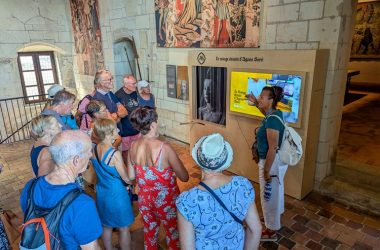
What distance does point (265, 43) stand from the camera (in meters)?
4.00

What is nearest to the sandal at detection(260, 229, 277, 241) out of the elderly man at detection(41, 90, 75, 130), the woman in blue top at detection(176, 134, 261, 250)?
the woman in blue top at detection(176, 134, 261, 250)

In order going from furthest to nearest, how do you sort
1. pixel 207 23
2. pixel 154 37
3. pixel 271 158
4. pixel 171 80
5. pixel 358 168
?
1. pixel 154 37
2. pixel 171 80
3. pixel 207 23
4. pixel 358 168
5. pixel 271 158

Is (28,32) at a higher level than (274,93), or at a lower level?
higher

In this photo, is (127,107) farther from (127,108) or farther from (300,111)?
(300,111)

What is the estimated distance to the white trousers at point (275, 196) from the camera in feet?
8.84

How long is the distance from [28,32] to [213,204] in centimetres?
963

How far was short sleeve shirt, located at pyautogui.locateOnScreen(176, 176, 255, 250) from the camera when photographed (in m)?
1.40

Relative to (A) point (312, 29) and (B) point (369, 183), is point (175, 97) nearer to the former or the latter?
(A) point (312, 29)

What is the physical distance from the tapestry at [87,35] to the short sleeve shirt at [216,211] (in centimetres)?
752

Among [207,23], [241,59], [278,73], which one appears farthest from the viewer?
[207,23]

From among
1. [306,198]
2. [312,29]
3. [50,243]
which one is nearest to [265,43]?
[312,29]

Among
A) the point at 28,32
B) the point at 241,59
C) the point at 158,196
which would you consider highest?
the point at 28,32

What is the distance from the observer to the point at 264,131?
102 inches

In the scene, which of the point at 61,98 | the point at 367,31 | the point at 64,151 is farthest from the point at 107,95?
the point at 367,31
